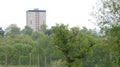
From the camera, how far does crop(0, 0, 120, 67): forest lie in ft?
51.5

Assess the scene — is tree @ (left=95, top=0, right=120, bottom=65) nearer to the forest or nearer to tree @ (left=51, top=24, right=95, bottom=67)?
the forest

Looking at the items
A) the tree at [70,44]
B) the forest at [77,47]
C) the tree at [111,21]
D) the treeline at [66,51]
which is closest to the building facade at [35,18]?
the forest at [77,47]

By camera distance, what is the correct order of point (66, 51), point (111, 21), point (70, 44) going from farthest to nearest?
point (66, 51) < point (70, 44) < point (111, 21)

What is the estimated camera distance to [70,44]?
27.2 metres

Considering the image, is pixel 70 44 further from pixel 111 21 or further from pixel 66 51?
pixel 111 21

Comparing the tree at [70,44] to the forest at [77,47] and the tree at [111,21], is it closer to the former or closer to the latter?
the forest at [77,47]

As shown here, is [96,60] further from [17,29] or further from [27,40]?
[17,29]

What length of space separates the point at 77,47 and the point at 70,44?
1.08 meters

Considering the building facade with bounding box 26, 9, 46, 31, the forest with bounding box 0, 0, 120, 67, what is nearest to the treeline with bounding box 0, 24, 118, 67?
the forest with bounding box 0, 0, 120, 67

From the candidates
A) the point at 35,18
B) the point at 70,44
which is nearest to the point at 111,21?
the point at 70,44

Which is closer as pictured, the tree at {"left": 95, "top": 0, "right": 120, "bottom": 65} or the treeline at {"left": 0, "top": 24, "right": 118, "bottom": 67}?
the tree at {"left": 95, "top": 0, "right": 120, "bottom": 65}

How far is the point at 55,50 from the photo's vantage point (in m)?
28.1

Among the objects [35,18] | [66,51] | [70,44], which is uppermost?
[35,18]

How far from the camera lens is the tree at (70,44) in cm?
2730
